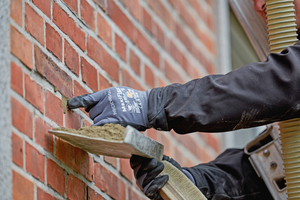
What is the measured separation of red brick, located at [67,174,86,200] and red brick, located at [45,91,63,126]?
165mm

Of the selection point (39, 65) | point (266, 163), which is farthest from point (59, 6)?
point (266, 163)

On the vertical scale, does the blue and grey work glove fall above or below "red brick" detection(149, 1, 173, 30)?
below

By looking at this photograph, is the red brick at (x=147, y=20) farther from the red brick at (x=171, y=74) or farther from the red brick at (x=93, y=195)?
the red brick at (x=93, y=195)

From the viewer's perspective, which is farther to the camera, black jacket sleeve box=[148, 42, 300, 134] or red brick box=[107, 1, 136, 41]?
red brick box=[107, 1, 136, 41]

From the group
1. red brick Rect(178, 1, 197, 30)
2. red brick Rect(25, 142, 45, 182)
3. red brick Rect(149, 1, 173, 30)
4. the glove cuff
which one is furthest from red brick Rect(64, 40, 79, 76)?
red brick Rect(178, 1, 197, 30)

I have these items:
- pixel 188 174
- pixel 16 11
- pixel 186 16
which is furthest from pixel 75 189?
pixel 186 16

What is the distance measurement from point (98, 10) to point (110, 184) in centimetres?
63

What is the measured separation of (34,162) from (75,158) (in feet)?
0.68

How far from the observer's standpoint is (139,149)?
118 centimetres

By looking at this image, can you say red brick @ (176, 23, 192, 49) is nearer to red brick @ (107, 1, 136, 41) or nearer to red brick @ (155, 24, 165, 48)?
red brick @ (155, 24, 165, 48)

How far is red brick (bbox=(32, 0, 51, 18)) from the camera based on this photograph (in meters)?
1.38

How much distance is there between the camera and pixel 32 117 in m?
1.28

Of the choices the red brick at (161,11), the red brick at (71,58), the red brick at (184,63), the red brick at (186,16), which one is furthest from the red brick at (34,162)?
the red brick at (186,16)

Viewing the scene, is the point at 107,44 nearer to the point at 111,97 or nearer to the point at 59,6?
the point at 59,6
